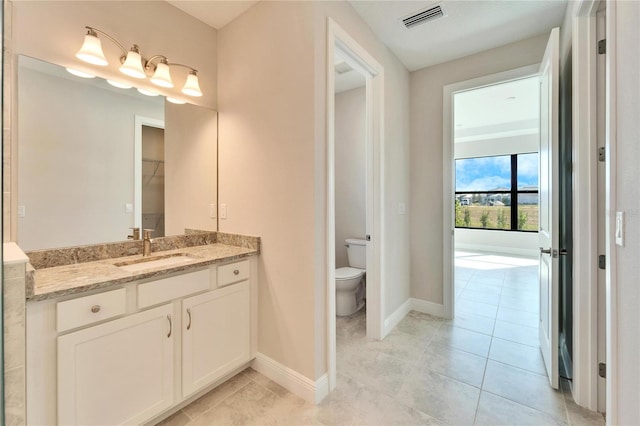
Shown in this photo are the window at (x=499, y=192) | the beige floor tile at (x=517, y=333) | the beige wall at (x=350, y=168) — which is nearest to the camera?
the beige floor tile at (x=517, y=333)

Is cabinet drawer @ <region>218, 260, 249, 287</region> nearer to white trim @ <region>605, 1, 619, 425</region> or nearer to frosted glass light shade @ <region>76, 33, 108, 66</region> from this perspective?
frosted glass light shade @ <region>76, 33, 108, 66</region>

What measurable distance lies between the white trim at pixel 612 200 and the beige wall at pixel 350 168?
2415 mm

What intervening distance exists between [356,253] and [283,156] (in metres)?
1.85

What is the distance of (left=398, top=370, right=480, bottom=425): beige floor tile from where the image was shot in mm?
1580

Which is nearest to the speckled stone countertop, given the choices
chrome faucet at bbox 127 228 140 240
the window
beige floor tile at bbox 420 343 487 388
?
chrome faucet at bbox 127 228 140 240

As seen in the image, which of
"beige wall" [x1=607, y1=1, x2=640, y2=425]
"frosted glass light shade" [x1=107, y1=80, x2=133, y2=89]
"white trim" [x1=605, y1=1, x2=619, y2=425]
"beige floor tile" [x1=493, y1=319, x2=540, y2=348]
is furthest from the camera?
"beige floor tile" [x1=493, y1=319, x2=540, y2=348]

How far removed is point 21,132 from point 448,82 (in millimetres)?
3328

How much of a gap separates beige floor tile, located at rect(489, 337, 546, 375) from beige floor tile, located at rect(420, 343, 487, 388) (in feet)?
0.53

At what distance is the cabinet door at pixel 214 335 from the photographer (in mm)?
1600

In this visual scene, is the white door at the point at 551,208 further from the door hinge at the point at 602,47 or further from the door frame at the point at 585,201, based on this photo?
the door hinge at the point at 602,47

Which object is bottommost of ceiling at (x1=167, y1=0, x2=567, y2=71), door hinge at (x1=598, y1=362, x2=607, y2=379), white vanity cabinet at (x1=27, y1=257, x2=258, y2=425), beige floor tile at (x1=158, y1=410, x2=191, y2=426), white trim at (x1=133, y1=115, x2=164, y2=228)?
beige floor tile at (x1=158, y1=410, x2=191, y2=426)

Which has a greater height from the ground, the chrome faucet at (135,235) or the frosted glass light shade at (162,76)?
the frosted glass light shade at (162,76)

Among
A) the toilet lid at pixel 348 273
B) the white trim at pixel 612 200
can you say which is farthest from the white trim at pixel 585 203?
the toilet lid at pixel 348 273

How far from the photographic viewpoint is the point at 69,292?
46.3 inches
